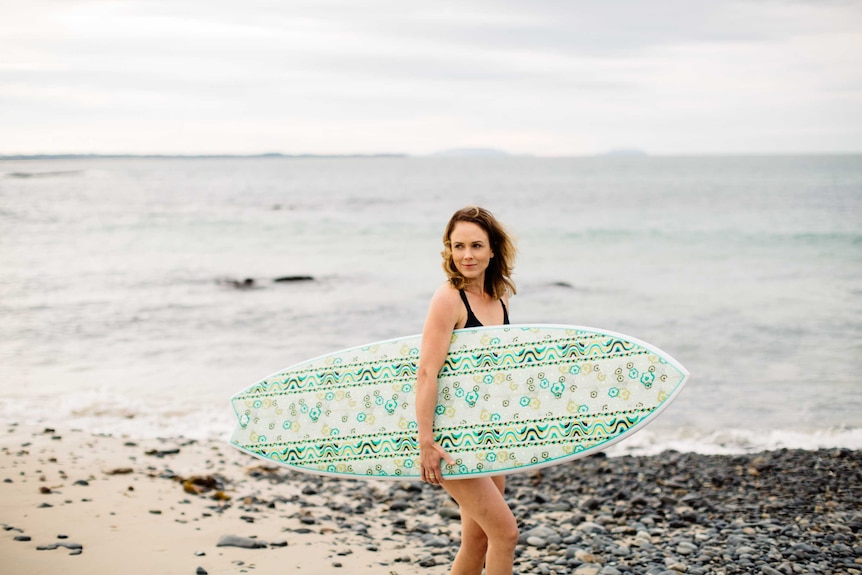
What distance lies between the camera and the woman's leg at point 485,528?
2527mm

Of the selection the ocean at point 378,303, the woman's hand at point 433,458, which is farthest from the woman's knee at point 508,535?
the ocean at point 378,303

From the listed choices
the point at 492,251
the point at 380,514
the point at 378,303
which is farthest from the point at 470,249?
the point at 378,303

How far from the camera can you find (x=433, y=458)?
260 cm

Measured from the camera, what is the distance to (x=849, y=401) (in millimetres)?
7754

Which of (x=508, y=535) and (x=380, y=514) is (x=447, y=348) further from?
(x=380, y=514)

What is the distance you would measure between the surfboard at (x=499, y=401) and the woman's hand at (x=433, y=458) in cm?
4

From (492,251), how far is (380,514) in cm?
265

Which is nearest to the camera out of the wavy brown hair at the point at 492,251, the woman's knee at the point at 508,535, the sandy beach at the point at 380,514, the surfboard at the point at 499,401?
the woman's knee at the point at 508,535

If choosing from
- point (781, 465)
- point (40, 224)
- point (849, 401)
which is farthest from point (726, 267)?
point (40, 224)

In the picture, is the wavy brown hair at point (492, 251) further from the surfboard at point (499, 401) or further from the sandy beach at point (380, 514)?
the sandy beach at point (380, 514)

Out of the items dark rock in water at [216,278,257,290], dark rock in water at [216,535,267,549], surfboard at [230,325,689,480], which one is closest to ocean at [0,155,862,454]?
dark rock in water at [216,278,257,290]

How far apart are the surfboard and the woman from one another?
0.22 feet

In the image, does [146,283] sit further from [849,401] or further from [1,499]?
[849,401]

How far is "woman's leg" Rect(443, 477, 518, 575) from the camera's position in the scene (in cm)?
253
